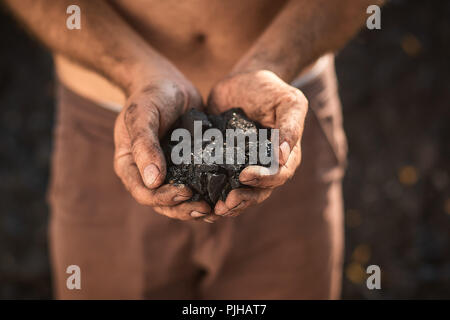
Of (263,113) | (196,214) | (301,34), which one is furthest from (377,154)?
(196,214)

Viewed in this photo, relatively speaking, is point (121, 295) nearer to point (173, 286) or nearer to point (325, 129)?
point (173, 286)

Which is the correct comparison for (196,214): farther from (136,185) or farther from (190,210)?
(136,185)

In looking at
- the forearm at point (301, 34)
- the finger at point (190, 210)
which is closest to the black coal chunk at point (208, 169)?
the finger at point (190, 210)

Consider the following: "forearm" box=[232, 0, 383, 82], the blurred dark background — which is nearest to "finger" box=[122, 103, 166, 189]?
"forearm" box=[232, 0, 383, 82]

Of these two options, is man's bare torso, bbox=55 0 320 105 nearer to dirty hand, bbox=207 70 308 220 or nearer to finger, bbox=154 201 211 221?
dirty hand, bbox=207 70 308 220

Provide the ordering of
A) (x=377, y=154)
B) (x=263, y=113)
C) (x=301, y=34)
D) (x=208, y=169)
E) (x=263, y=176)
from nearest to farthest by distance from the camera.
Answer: (x=263, y=176), (x=208, y=169), (x=263, y=113), (x=301, y=34), (x=377, y=154)

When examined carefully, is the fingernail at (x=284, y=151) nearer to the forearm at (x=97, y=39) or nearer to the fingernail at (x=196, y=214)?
the fingernail at (x=196, y=214)
